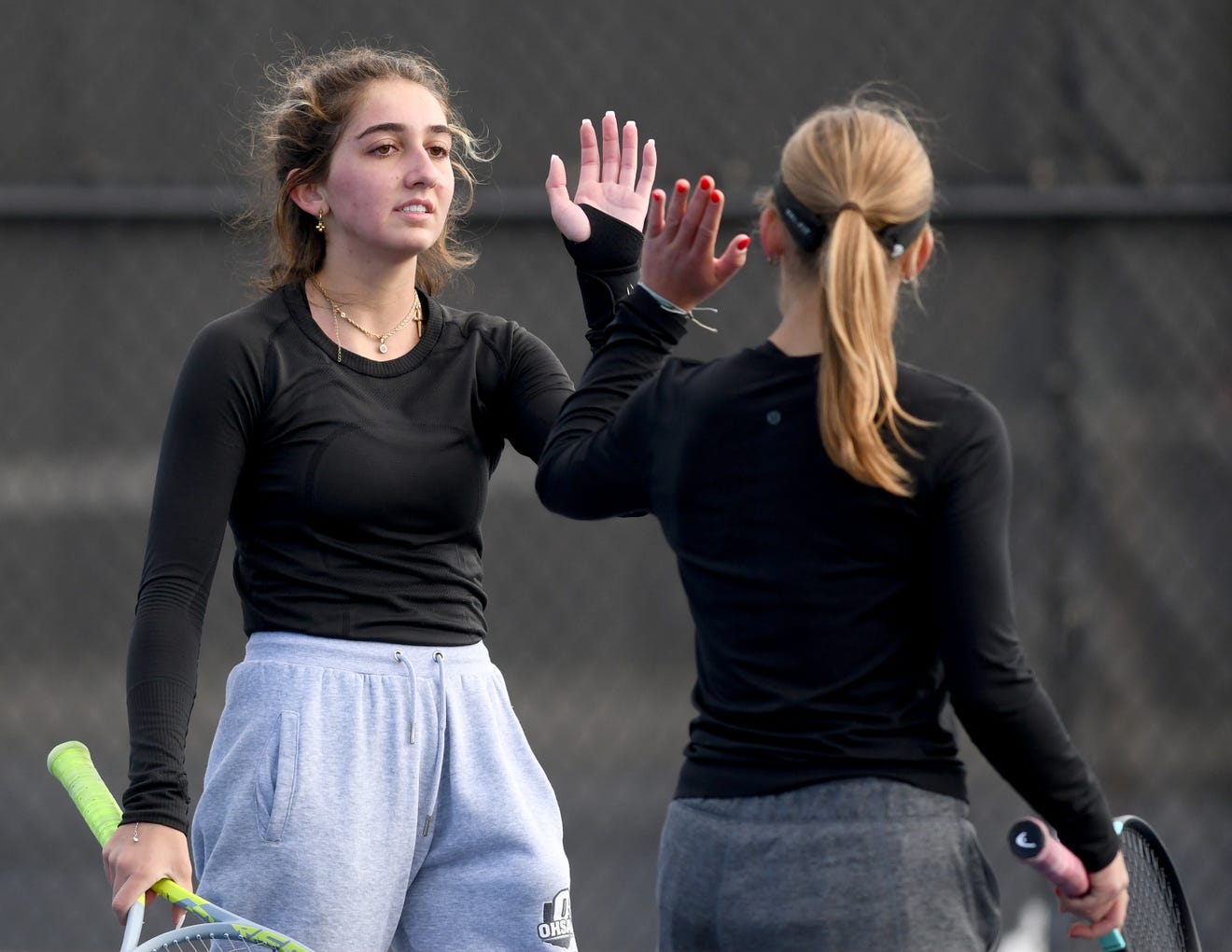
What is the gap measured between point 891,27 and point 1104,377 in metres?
0.77

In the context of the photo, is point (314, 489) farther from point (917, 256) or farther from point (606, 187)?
point (917, 256)

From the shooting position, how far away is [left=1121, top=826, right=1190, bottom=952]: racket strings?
1923mm

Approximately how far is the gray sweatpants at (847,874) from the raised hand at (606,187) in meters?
0.77

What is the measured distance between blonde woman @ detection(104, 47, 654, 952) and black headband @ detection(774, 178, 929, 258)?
1.41ft

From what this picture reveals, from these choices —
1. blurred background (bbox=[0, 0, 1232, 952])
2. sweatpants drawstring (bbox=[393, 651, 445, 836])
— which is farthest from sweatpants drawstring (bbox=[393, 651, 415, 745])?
blurred background (bbox=[0, 0, 1232, 952])

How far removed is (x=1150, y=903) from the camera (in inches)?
77.4

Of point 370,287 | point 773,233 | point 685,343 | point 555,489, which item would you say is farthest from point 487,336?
point 685,343

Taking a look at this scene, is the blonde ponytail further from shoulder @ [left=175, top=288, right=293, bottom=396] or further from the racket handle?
shoulder @ [left=175, top=288, right=293, bottom=396]

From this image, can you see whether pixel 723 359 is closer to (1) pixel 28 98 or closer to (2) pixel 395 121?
(2) pixel 395 121

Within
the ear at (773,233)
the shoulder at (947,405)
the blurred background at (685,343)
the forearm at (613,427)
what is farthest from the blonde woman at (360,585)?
the blurred background at (685,343)

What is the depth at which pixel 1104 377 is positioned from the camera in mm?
3346

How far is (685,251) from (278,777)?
28.5 inches

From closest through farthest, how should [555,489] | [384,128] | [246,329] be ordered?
[555,489] → [246,329] → [384,128]

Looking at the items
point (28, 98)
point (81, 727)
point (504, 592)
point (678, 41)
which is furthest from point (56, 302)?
point (678, 41)
